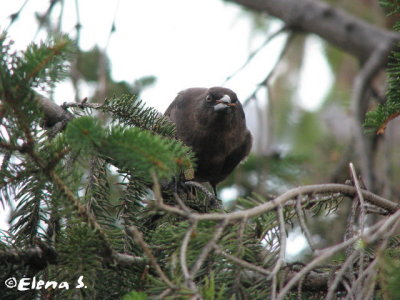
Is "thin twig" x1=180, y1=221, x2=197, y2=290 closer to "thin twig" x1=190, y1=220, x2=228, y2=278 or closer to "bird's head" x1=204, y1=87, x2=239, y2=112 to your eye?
"thin twig" x1=190, y1=220, x2=228, y2=278

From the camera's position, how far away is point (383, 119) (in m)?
2.43

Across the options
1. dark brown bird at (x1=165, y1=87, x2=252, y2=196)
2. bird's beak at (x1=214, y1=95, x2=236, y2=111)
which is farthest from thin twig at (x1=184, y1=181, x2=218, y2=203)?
bird's beak at (x1=214, y1=95, x2=236, y2=111)

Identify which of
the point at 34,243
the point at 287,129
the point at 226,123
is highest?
the point at 287,129

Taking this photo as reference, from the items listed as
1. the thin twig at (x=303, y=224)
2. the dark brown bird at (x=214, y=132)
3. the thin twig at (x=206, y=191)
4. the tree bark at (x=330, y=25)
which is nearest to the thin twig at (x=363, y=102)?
the tree bark at (x=330, y=25)

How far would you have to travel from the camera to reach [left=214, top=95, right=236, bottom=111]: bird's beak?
→ 13.7 ft

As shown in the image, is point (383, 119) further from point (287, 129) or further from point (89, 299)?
point (287, 129)

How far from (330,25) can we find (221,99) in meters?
1.81

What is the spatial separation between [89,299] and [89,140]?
0.66 m

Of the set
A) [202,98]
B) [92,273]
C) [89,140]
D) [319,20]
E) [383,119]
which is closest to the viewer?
[89,140]

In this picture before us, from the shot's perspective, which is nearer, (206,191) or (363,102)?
(206,191)

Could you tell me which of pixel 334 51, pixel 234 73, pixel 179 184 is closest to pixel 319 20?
pixel 334 51

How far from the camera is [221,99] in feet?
13.9

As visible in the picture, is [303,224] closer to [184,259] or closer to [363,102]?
[184,259]

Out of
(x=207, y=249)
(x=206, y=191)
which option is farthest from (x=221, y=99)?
(x=207, y=249)
